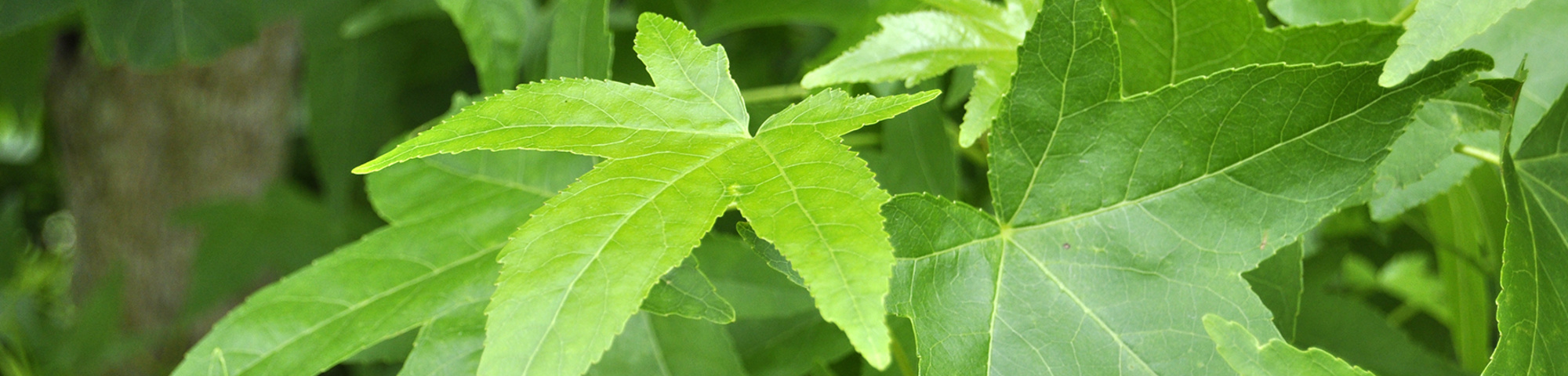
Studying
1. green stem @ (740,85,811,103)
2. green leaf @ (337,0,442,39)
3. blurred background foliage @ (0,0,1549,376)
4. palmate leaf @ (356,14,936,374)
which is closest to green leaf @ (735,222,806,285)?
palmate leaf @ (356,14,936,374)

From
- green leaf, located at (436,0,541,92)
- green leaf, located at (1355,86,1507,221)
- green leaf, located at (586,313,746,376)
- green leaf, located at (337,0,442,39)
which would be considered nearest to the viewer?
green leaf, located at (1355,86,1507,221)

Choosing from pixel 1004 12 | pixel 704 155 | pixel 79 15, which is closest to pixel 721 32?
pixel 1004 12

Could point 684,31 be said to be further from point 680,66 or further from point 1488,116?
point 1488,116

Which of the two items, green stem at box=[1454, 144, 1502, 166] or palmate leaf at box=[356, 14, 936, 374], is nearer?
A: palmate leaf at box=[356, 14, 936, 374]

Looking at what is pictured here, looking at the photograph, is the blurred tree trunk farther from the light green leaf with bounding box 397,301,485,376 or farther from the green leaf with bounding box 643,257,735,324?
the green leaf with bounding box 643,257,735,324

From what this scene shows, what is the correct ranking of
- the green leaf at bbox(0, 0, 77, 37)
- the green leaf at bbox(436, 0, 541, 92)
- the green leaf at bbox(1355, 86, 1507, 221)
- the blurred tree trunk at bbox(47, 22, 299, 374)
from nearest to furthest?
the green leaf at bbox(1355, 86, 1507, 221) → the green leaf at bbox(436, 0, 541, 92) → the green leaf at bbox(0, 0, 77, 37) → the blurred tree trunk at bbox(47, 22, 299, 374)

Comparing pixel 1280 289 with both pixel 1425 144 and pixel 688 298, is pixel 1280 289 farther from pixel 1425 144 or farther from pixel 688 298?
pixel 688 298

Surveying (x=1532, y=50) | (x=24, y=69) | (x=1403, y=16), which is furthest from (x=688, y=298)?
(x=24, y=69)
